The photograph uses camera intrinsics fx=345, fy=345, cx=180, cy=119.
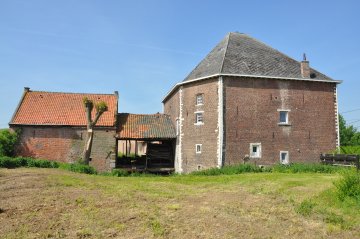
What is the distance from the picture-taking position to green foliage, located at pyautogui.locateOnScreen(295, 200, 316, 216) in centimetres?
1022

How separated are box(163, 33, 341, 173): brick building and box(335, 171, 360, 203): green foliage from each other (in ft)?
42.2

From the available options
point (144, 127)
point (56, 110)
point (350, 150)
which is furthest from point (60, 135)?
point (350, 150)

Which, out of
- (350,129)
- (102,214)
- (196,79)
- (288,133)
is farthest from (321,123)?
(350,129)

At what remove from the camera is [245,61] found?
27.0 m

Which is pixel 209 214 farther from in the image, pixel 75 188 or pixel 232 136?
pixel 232 136

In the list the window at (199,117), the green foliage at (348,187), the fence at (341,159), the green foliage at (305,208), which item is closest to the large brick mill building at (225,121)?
the window at (199,117)

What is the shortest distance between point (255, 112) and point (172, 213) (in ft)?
56.3

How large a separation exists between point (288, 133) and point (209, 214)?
58.6 ft

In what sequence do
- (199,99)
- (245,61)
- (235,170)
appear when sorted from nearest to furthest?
(235,170) → (245,61) → (199,99)

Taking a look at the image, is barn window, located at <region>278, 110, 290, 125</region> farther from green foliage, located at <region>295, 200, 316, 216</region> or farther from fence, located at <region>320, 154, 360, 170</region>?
green foliage, located at <region>295, 200, 316, 216</region>

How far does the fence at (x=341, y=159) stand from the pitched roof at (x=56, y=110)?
17112 mm

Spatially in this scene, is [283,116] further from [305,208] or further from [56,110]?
[56,110]

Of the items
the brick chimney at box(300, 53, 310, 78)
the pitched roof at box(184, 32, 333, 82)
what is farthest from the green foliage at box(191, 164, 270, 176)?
the brick chimney at box(300, 53, 310, 78)

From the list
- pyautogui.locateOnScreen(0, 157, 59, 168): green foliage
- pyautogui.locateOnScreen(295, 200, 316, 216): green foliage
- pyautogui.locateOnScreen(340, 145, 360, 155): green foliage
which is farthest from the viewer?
pyautogui.locateOnScreen(340, 145, 360, 155): green foliage
